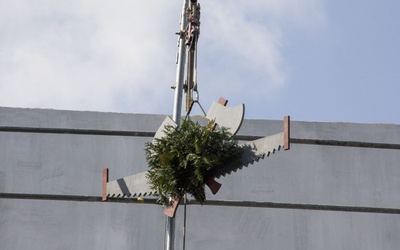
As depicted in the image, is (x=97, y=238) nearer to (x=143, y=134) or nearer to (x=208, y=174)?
(x=143, y=134)

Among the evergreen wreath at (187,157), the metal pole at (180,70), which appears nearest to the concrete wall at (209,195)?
the metal pole at (180,70)

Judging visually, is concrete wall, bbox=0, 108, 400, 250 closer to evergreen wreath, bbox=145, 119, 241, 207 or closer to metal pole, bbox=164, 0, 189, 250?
metal pole, bbox=164, 0, 189, 250

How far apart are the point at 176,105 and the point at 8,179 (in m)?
3.43

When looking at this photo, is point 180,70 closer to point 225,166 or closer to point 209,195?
point 225,166

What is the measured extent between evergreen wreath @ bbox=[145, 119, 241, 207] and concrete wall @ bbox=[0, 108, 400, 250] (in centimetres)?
289

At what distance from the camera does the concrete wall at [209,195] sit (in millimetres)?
13516

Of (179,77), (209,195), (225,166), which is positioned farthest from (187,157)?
(209,195)

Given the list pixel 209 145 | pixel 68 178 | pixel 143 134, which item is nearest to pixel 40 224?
pixel 68 178

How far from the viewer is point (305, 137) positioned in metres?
13.8

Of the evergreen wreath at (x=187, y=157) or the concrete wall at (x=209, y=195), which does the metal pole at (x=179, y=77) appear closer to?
the evergreen wreath at (x=187, y=157)

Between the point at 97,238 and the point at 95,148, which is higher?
the point at 95,148

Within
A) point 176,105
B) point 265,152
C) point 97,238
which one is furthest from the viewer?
point 97,238

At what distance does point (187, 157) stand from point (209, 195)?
3320mm

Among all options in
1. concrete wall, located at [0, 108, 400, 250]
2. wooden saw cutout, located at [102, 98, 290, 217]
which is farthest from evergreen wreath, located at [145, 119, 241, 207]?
concrete wall, located at [0, 108, 400, 250]
